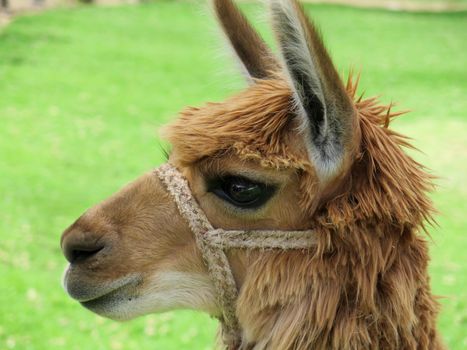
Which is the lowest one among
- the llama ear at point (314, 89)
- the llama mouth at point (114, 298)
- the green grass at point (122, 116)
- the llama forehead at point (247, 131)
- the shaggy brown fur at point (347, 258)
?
the green grass at point (122, 116)

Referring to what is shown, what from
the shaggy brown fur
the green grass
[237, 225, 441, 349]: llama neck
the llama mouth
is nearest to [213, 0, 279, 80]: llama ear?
the green grass

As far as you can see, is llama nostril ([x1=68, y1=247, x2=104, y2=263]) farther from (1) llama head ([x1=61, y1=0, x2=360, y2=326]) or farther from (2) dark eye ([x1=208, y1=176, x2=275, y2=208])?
Result: (2) dark eye ([x1=208, y1=176, x2=275, y2=208])

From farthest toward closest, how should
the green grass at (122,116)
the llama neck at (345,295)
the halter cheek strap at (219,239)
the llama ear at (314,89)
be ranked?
the green grass at (122,116) < the halter cheek strap at (219,239) < the llama neck at (345,295) < the llama ear at (314,89)

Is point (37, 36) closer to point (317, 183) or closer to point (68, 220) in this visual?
point (68, 220)

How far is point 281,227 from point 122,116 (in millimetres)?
11173

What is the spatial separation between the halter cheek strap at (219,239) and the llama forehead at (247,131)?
0.33ft

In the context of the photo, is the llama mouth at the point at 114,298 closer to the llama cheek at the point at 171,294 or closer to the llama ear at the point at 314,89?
the llama cheek at the point at 171,294

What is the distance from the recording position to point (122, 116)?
1317 cm

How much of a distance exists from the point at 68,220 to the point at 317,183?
632cm

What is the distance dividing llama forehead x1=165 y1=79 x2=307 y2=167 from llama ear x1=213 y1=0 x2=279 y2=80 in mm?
323

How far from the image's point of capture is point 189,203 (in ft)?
7.63

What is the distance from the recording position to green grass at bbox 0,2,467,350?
5.95 meters

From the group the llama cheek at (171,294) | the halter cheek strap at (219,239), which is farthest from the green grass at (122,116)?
the llama cheek at (171,294)

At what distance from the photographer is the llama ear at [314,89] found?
6.59 ft
